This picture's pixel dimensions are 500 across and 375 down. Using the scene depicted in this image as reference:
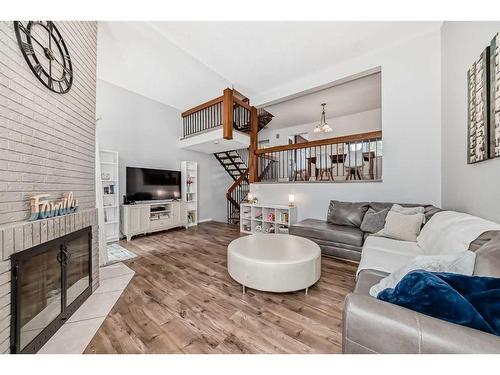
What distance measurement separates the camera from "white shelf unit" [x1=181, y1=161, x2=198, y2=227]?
521 centimetres

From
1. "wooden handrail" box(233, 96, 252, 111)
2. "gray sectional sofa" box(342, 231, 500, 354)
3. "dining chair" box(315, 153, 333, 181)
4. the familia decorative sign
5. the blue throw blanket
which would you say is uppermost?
"wooden handrail" box(233, 96, 252, 111)

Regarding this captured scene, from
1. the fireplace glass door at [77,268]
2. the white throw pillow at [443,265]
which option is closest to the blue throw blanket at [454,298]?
the white throw pillow at [443,265]

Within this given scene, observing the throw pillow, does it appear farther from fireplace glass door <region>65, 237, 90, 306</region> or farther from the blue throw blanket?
fireplace glass door <region>65, 237, 90, 306</region>

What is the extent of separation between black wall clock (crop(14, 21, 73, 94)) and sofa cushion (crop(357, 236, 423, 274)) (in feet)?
9.75

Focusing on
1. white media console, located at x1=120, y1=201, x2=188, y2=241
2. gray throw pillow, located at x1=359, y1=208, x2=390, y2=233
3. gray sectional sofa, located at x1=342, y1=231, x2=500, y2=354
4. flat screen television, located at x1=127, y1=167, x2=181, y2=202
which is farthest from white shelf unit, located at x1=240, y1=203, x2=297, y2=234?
gray sectional sofa, located at x1=342, y1=231, x2=500, y2=354

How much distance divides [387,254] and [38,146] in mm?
3086

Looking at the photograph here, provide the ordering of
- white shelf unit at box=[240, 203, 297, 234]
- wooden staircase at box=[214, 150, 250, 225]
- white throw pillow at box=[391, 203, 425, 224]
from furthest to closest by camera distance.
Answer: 1. wooden staircase at box=[214, 150, 250, 225]
2. white shelf unit at box=[240, 203, 297, 234]
3. white throw pillow at box=[391, 203, 425, 224]

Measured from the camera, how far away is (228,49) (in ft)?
10.3

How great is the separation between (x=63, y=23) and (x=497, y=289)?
3418mm

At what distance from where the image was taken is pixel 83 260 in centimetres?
185

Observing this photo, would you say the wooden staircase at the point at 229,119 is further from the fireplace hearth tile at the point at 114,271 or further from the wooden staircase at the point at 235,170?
the fireplace hearth tile at the point at 114,271

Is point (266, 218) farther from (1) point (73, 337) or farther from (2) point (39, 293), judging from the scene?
(2) point (39, 293)

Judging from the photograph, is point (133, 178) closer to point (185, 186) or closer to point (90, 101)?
Result: point (185, 186)
